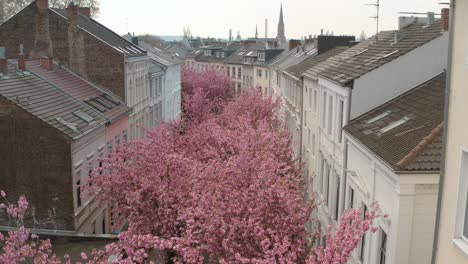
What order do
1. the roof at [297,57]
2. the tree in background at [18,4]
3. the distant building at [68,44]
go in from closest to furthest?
1. the distant building at [68,44]
2. the roof at [297,57]
3. the tree in background at [18,4]

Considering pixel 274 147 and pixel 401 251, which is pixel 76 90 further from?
pixel 401 251

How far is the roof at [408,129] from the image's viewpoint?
10.8 metres

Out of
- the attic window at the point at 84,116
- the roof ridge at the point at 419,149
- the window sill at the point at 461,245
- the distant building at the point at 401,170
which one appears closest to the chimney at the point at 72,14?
the attic window at the point at 84,116

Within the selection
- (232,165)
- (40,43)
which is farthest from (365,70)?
(40,43)

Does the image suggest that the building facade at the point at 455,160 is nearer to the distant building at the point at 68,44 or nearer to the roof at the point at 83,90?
the roof at the point at 83,90

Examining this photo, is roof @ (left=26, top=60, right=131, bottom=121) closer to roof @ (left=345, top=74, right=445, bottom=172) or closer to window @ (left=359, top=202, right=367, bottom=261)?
roof @ (left=345, top=74, right=445, bottom=172)

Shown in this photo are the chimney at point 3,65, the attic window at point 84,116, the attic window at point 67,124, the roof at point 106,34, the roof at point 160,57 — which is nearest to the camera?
the attic window at point 67,124

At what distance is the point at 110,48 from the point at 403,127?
67.4 feet

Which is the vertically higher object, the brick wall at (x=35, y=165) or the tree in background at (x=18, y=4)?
the tree in background at (x=18, y=4)

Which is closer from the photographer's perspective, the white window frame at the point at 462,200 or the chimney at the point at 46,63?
the white window frame at the point at 462,200

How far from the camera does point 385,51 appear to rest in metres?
17.5

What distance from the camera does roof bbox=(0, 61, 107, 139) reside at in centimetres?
2005

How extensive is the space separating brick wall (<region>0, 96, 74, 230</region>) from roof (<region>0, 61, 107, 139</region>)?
1.44 ft

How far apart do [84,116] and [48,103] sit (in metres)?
1.81
